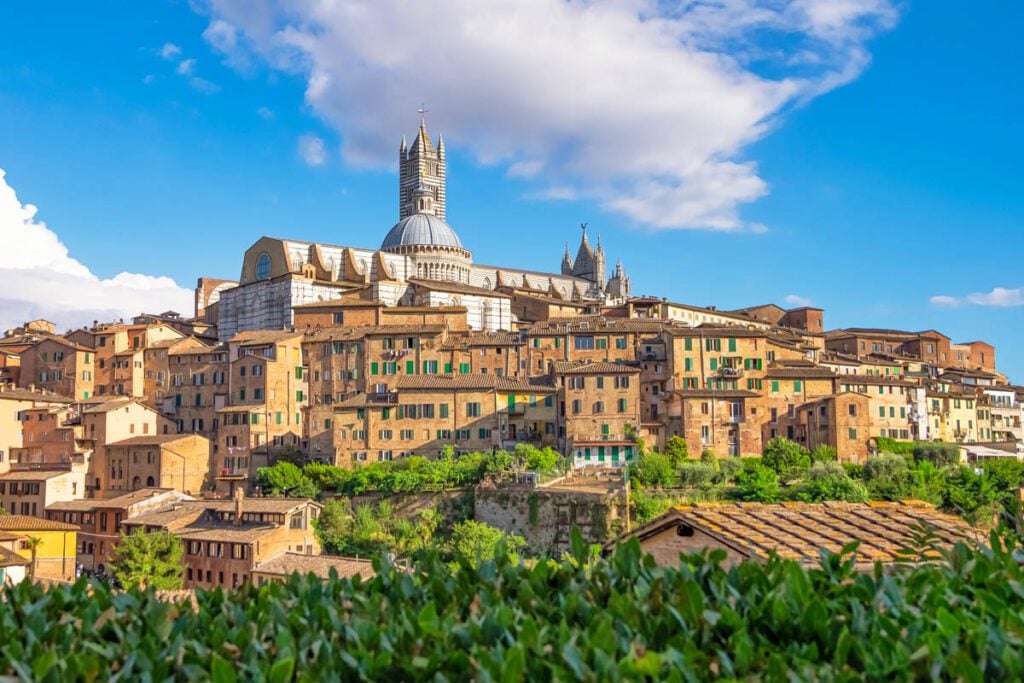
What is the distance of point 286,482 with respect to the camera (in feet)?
193

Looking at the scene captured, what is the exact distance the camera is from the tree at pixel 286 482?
58.4 m

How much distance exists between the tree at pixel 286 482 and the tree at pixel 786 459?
2608 cm

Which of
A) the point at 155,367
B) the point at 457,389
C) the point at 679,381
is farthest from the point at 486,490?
the point at 155,367

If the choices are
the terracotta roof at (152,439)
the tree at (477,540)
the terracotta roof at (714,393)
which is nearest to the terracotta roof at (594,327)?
the terracotta roof at (714,393)

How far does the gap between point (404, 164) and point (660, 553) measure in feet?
396

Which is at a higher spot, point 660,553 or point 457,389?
point 457,389

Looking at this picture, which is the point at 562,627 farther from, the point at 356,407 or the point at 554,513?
the point at 356,407

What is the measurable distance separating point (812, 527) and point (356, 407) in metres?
49.6

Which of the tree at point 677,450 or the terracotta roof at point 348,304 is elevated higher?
the terracotta roof at point 348,304

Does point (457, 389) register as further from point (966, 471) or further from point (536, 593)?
point (536, 593)

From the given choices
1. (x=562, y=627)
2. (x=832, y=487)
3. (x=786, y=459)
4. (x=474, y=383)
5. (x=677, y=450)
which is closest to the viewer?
(x=562, y=627)

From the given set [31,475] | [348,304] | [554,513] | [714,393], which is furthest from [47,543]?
[714,393]

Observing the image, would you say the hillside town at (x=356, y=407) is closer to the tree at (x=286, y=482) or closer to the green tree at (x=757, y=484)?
the tree at (x=286, y=482)

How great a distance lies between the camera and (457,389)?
2458 inches
